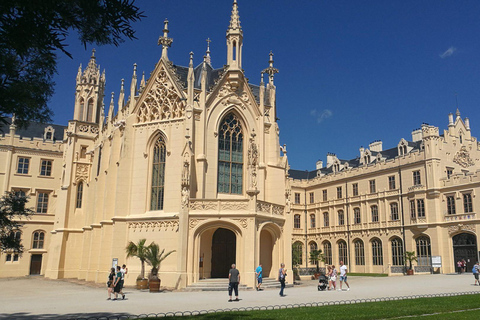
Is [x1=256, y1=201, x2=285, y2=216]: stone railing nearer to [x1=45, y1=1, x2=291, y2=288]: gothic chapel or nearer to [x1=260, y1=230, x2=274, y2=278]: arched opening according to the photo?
[x1=45, y1=1, x2=291, y2=288]: gothic chapel

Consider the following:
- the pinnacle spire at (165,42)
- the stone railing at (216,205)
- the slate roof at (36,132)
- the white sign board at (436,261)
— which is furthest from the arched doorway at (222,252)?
the slate roof at (36,132)

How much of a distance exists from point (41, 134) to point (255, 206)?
3522cm

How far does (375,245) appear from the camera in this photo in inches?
2141

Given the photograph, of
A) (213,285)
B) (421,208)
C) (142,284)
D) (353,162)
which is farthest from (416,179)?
(142,284)

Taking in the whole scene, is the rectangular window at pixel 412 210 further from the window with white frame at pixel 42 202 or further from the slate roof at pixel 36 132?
the slate roof at pixel 36 132

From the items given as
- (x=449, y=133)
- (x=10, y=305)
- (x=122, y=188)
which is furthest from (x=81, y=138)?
(x=449, y=133)

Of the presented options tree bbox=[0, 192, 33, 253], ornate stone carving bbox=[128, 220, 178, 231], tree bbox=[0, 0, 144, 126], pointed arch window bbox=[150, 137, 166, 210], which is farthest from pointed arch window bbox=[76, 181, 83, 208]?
tree bbox=[0, 0, 144, 126]

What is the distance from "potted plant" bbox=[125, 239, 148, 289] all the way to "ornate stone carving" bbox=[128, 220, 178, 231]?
3.47 ft

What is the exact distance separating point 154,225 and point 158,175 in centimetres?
378

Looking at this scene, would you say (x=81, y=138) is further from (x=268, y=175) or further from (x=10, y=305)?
(x=10, y=305)

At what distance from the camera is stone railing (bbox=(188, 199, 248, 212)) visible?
91.6 ft

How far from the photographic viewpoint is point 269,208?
97.1ft

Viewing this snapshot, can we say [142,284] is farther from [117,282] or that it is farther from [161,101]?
[161,101]

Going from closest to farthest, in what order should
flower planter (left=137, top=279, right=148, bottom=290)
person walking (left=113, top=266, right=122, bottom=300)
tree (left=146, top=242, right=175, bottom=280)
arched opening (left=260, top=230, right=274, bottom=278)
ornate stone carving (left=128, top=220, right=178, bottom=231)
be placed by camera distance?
person walking (left=113, top=266, right=122, bottom=300) → tree (left=146, top=242, right=175, bottom=280) → flower planter (left=137, top=279, right=148, bottom=290) → ornate stone carving (left=128, top=220, right=178, bottom=231) → arched opening (left=260, top=230, right=274, bottom=278)
